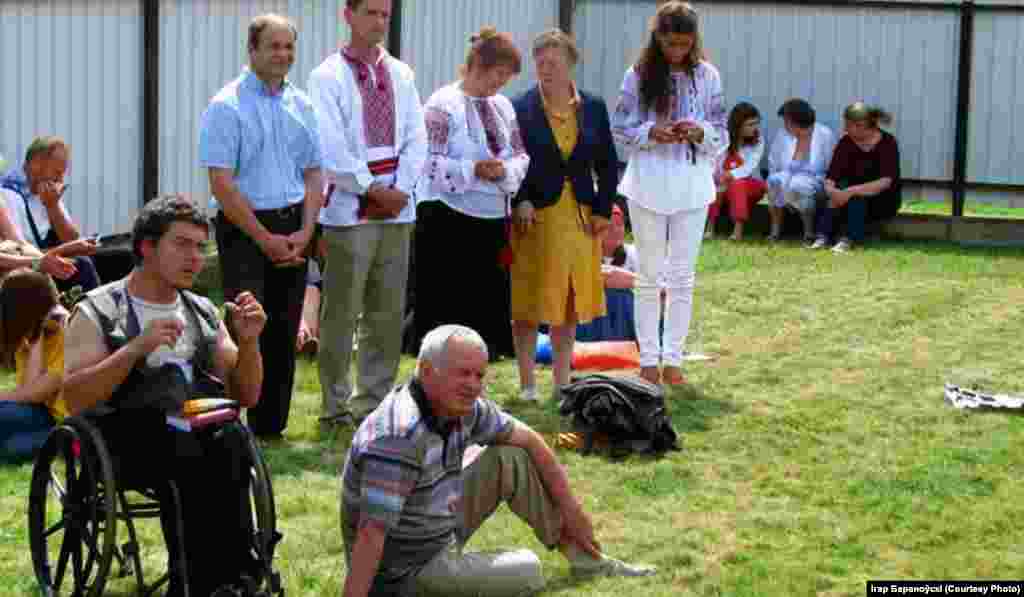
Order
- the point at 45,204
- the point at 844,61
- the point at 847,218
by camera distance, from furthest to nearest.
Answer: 1. the point at 844,61
2. the point at 847,218
3. the point at 45,204

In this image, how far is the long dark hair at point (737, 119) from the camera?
1636cm

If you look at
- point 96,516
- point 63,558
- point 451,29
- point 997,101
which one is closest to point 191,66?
point 451,29

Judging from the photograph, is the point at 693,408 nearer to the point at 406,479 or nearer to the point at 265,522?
the point at 406,479

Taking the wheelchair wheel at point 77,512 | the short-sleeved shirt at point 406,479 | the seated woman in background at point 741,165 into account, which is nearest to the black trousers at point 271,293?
the wheelchair wheel at point 77,512

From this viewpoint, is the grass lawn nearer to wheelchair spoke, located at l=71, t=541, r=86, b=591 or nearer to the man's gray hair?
wheelchair spoke, located at l=71, t=541, r=86, b=591

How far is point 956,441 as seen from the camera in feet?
28.5

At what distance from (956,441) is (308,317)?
3.56m

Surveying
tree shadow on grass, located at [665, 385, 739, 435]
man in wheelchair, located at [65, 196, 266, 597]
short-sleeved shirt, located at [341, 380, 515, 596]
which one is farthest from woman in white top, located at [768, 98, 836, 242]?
short-sleeved shirt, located at [341, 380, 515, 596]

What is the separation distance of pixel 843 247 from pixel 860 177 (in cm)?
77

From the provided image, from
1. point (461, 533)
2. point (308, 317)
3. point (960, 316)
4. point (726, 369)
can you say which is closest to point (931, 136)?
point (960, 316)

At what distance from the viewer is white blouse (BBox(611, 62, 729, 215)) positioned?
9711 millimetres

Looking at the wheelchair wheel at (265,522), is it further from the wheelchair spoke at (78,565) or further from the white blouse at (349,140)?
the white blouse at (349,140)

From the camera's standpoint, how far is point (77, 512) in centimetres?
599

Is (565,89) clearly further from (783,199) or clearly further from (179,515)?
(783,199)
